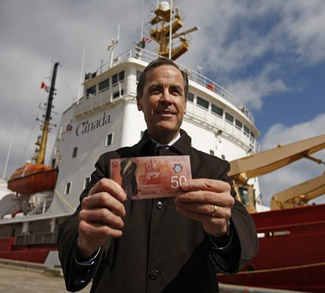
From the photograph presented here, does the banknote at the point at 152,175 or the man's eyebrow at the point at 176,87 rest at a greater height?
the man's eyebrow at the point at 176,87

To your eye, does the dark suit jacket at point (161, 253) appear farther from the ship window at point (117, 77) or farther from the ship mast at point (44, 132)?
the ship mast at point (44, 132)

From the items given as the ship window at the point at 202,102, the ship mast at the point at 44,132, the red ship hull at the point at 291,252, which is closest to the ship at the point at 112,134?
the ship window at the point at 202,102

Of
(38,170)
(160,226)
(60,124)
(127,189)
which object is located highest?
(60,124)

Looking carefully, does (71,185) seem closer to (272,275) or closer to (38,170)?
(38,170)

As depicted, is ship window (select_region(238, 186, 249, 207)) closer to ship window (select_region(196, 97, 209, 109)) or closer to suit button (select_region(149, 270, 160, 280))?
ship window (select_region(196, 97, 209, 109))

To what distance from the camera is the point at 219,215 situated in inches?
45.1

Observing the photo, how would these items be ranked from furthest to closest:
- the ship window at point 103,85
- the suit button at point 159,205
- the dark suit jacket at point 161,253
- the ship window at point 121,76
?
the ship window at point 103,85 < the ship window at point 121,76 < the suit button at point 159,205 < the dark suit jacket at point 161,253

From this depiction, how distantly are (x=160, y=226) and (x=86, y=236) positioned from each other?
42 cm

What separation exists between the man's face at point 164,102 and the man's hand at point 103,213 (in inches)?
21.5

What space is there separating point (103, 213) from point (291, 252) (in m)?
6.11

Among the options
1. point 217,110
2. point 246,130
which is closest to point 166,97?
point 217,110

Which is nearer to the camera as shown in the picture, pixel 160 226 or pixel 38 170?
pixel 160 226

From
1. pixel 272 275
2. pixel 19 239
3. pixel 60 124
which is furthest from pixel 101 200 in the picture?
pixel 60 124

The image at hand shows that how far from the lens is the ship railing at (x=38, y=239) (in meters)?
12.1
